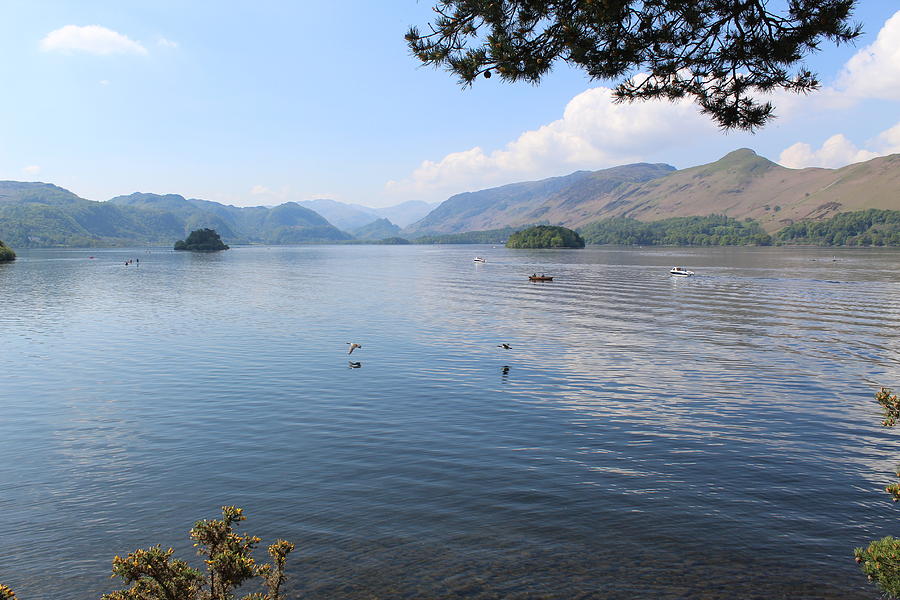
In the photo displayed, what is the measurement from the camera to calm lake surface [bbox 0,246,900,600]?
16016 mm

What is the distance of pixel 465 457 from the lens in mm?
24375

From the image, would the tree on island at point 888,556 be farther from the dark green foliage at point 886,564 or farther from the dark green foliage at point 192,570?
the dark green foliage at point 192,570

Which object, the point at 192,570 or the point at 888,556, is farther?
the point at 888,556

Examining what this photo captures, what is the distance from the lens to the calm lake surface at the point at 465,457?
16016 millimetres

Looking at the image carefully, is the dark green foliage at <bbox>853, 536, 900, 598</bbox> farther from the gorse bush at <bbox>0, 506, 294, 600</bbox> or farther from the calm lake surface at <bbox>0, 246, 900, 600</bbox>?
the gorse bush at <bbox>0, 506, 294, 600</bbox>

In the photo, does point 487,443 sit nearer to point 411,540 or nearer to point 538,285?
point 411,540

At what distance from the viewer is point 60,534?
17.6 metres

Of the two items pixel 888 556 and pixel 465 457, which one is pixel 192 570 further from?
pixel 465 457

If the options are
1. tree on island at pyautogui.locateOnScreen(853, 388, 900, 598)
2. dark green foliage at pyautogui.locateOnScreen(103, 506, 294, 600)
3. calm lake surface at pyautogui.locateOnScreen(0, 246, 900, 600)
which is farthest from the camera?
calm lake surface at pyautogui.locateOnScreen(0, 246, 900, 600)

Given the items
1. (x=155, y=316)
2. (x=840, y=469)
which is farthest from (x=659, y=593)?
(x=155, y=316)

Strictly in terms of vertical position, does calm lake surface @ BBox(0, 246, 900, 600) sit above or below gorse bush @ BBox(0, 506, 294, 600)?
below

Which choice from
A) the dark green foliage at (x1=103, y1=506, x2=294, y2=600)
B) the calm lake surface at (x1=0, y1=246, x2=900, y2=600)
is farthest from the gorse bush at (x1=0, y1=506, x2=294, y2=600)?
the calm lake surface at (x1=0, y1=246, x2=900, y2=600)

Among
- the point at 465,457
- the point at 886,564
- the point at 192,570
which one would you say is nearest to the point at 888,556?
the point at 886,564

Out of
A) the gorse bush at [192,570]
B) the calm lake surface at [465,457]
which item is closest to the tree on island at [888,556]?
the calm lake surface at [465,457]
